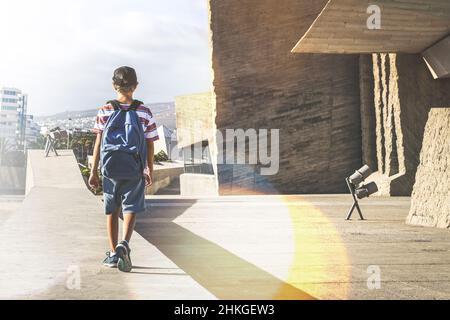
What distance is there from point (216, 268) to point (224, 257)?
54 centimetres

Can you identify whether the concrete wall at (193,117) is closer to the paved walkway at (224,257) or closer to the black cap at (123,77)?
the paved walkway at (224,257)

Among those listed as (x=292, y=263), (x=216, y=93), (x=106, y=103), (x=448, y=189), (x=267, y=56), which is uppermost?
(x=267, y=56)

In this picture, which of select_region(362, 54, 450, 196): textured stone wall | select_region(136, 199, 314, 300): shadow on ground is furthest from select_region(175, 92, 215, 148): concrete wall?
select_region(136, 199, 314, 300): shadow on ground

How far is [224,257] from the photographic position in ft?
14.3

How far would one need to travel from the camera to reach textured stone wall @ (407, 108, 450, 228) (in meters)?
6.41

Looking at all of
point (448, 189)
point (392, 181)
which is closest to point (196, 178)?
point (392, 181)

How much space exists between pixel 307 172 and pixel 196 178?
25.2 feet

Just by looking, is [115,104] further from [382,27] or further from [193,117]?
[193,117]

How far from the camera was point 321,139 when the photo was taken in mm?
16281

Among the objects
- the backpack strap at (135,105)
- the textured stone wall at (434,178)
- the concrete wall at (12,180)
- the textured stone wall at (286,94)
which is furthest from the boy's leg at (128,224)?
the concrete wall at (12,180)

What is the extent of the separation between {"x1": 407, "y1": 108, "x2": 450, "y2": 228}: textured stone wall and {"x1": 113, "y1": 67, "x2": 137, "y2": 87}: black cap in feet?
15.3

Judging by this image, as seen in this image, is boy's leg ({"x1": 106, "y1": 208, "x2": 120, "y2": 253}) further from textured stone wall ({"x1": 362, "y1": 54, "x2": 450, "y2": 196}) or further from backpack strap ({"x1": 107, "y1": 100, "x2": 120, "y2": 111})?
textured stone wall ({"x1": 362, "y1": 54, "x2": 450, "y2": 196})

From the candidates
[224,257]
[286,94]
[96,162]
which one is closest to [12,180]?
[286,94]
